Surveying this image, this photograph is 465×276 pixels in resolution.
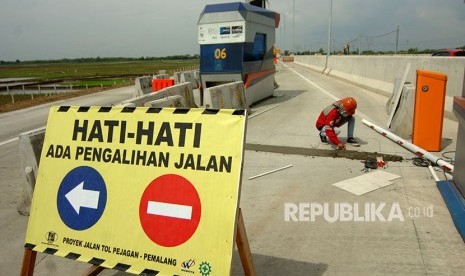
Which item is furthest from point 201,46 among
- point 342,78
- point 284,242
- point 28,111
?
point 342,78

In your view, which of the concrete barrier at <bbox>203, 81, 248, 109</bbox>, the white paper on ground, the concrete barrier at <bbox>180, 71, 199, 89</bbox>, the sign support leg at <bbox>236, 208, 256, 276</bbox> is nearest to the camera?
the sign support leg at <bbox>236, 208, 256, 276</bbox>

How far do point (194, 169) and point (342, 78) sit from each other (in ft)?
85.6

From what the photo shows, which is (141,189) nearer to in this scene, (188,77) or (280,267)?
(280,267)

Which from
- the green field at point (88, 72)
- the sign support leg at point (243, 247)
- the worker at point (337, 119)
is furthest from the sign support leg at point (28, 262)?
the green field at point (88, 72)

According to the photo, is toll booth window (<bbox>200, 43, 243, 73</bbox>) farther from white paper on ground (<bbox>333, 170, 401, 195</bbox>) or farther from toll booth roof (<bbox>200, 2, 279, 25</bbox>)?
white paper on ground (<bbox>333, 170, 401, 195</bbox>)

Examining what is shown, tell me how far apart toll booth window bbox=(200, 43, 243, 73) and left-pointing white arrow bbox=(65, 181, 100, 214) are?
1189 cm

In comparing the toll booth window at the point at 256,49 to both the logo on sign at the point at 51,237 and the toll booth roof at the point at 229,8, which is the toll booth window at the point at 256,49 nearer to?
the toll booth roof at the point at 229,8

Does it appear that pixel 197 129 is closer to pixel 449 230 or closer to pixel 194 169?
pixel 194 169

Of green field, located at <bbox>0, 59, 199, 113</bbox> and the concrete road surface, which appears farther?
green field, located at <bbox>0, 59, 199, 113</bbox>

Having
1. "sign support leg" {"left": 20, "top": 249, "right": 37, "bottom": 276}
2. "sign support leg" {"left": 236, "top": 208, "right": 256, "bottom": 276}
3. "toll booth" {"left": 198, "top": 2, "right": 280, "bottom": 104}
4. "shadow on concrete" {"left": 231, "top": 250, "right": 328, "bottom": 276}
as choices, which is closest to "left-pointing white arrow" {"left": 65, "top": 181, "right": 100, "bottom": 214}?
"sign support leg" {"left": 20, "top": 249, "right": 37, "bottom": 276}

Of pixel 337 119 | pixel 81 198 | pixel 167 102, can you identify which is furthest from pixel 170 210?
pixel 167 102

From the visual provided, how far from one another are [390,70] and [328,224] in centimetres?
1398

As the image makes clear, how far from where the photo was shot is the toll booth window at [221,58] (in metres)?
14.6

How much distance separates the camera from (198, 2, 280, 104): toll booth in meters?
14.4
